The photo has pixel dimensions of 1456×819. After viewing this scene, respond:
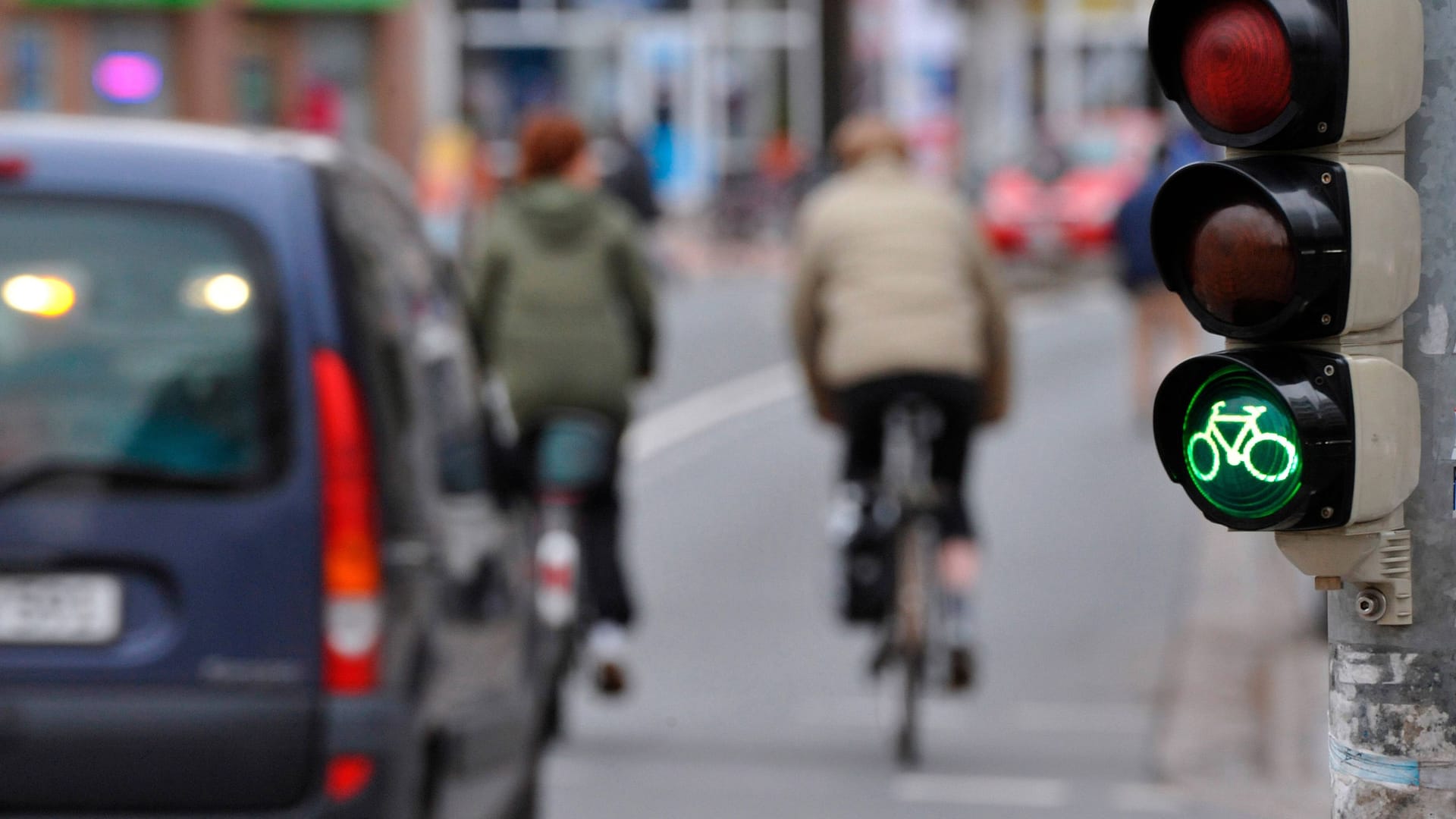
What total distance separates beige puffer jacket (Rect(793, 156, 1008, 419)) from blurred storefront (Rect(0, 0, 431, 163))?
2385cm

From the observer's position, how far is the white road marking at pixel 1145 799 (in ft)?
23.5

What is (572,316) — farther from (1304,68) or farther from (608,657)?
(1304,68)

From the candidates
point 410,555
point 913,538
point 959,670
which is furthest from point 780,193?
point 410,555

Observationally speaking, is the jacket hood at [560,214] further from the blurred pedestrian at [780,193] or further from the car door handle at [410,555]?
the blurred pedestrian at [780,193]

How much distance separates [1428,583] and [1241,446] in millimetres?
263

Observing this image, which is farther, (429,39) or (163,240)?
(429,39)

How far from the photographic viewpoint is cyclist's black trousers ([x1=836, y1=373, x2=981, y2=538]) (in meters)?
7.89

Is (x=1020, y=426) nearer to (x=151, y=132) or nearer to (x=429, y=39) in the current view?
(x=151, y=132)

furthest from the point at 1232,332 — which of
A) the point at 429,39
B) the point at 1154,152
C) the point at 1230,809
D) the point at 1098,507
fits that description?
the point at 429,39

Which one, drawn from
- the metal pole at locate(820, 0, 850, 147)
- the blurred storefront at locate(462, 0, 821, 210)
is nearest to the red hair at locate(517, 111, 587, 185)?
the metal pole at locate(820, 0, 850, 147)

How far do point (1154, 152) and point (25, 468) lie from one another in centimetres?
1140

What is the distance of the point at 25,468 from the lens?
4.88 metres

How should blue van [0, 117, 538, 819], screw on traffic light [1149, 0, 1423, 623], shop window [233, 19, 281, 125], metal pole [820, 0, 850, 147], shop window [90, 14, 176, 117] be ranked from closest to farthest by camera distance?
screw on traffic light [1149, 0, 1423, 623]
blue van [0, 117, 538, 819]
metal pole [820, 0, 850, 147]
shop window [90, 14, 176, 117]
shop window [233, 19, 281, 125]

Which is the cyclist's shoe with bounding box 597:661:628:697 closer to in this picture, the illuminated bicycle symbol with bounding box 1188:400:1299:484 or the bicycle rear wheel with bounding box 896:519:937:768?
the bicycle rear wheel with bounding box 896:519:937:768
